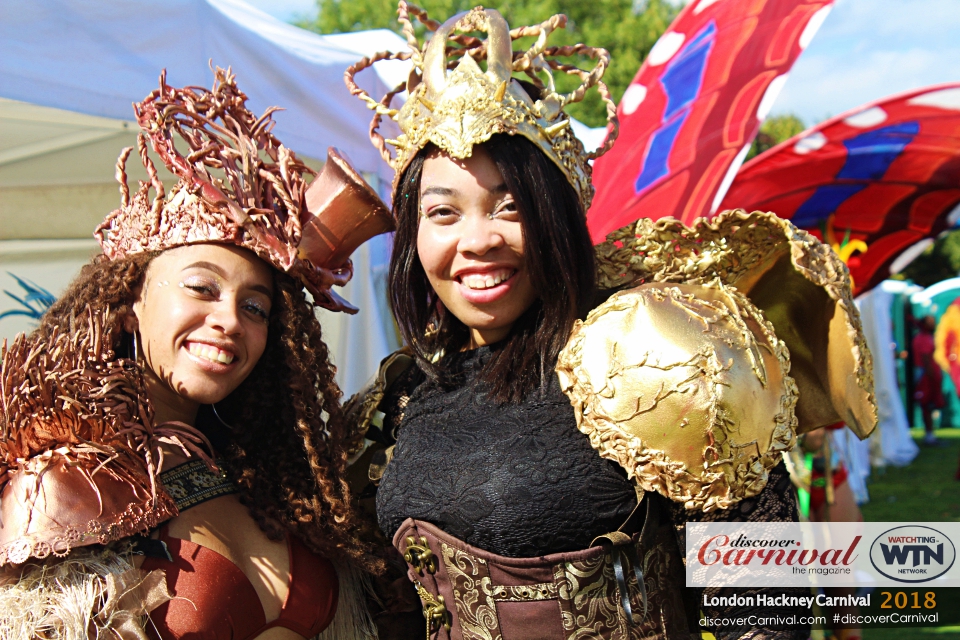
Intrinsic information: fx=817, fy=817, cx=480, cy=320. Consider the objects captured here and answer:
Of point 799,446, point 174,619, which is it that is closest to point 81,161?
point 174,619

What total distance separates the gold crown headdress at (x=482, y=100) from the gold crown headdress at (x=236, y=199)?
184mm

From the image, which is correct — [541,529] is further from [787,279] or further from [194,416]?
[194,416]

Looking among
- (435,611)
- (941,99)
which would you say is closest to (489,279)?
(435,611)

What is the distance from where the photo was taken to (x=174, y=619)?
1.67 m

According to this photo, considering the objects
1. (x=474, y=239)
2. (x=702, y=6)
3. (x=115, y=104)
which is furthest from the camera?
(x=702, y=6)

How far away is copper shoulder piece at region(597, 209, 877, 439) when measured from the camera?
1.69 metres

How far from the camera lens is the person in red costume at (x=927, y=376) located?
1231cm

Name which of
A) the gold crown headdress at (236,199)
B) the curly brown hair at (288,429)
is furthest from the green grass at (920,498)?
the gold crown headdress at (236,199)

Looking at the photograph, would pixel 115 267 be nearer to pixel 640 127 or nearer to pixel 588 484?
pixel 588 484

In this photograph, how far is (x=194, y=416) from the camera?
1999 mm

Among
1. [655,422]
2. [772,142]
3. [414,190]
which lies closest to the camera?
[655,422]

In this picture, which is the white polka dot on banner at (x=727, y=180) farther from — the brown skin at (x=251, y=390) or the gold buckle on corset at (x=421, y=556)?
the gold buckle on corset at (x=421, y=556)

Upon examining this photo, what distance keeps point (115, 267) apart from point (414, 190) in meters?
0.71

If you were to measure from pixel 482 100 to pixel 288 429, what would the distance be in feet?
3.08
